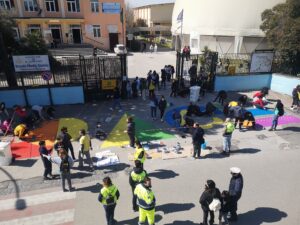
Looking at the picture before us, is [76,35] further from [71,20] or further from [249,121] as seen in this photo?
[249,121]

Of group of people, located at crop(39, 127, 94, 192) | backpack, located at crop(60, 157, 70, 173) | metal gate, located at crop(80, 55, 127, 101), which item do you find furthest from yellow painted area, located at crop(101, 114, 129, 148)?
metal gate, located at crop(80, 55, 127, 101)

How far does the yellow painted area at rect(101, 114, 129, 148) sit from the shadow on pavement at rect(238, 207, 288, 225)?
20.7ft

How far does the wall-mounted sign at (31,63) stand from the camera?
16000 millimetres

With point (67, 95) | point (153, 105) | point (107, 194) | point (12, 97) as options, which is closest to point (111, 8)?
point (67, 95)

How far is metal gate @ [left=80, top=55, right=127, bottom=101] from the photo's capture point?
17172mm

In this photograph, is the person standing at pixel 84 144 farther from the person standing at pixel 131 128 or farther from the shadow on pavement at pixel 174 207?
the shadow on pavement at pixel 174 207

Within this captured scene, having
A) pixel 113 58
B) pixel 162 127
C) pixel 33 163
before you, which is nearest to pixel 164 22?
pixel 113 58

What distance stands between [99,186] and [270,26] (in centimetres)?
2113

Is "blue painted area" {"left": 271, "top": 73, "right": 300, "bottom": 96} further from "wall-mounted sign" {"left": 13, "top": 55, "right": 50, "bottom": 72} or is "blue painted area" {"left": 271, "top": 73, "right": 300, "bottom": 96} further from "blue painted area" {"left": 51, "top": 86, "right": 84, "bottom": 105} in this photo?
"wall-mounted sign" {"left": 13, "top": 55, "right": 50, "bottom": 72}

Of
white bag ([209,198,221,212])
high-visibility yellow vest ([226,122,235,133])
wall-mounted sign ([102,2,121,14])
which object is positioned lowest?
white bag ([209,198,221,212])

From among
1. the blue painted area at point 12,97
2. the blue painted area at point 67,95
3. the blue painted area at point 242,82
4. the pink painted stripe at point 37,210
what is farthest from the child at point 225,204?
the blue painted area at point 12,97

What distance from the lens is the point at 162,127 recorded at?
46.8ft

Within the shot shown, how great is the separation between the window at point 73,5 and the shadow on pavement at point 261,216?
36.4 meters

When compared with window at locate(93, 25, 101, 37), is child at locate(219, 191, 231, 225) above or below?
below
